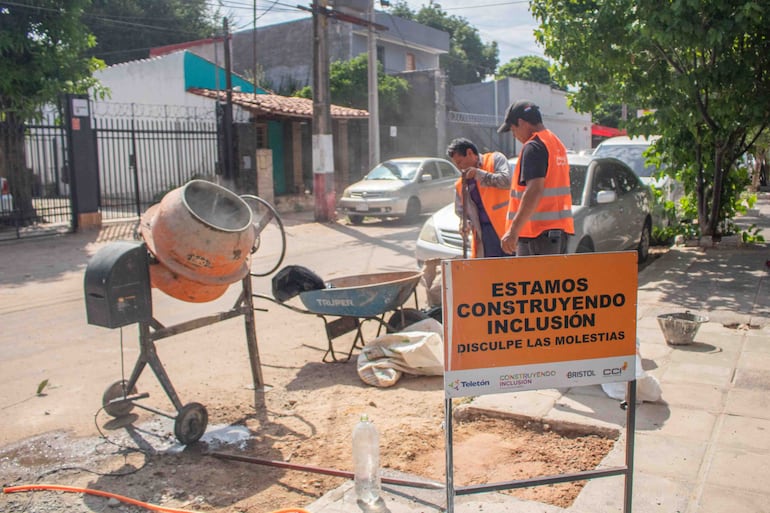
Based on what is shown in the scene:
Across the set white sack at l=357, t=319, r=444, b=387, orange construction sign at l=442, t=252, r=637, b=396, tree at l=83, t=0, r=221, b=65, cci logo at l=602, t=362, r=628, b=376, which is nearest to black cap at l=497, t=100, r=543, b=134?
white sack at l=357, t=319, r=444, b=387

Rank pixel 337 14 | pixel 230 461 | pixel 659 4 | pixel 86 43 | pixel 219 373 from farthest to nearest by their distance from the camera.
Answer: pixel 337 14
pixel 86 43
pixel 659 4
pixel 219 373
pixel 230 461

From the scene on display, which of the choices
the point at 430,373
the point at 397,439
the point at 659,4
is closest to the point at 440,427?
the point at 397,439

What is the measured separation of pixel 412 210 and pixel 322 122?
2966 millimetres

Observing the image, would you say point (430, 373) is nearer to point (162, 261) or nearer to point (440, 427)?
point (440, 427)

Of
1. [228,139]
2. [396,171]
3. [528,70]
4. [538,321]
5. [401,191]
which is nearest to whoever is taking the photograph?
[538,321]

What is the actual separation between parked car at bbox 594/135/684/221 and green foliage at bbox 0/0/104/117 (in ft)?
36.6

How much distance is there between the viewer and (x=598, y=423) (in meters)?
4.40

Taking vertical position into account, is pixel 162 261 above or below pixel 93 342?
above

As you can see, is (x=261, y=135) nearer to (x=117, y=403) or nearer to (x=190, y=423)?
(x=117, y=403)

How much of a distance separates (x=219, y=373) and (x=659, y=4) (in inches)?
272

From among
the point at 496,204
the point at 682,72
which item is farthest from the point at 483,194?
the point at 682,72

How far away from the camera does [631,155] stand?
14.0 meters

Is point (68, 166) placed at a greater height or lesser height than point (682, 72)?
lesser

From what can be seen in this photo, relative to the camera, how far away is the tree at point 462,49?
59781 mm
